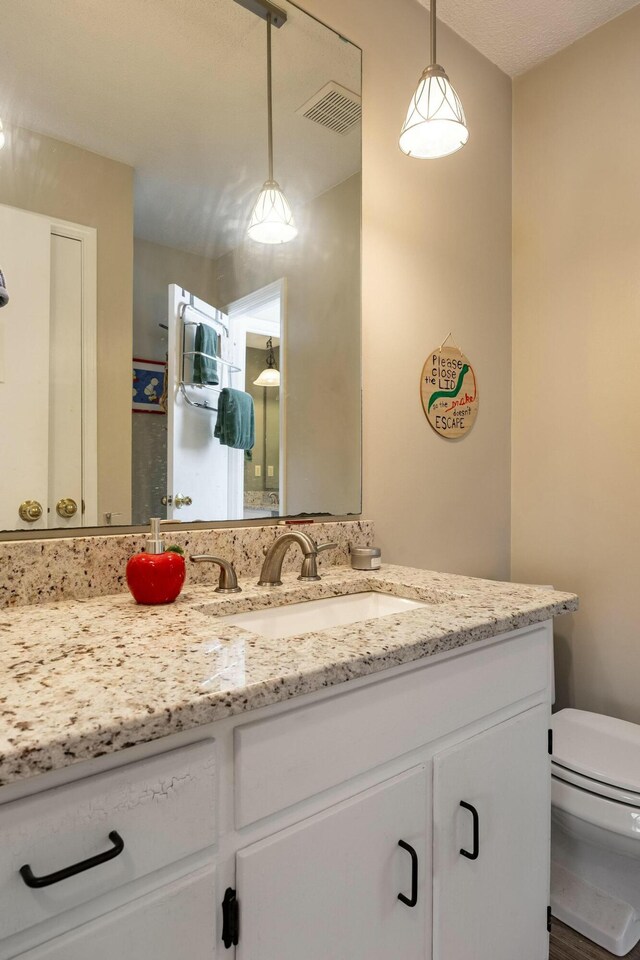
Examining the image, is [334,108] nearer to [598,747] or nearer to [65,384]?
[65,384]

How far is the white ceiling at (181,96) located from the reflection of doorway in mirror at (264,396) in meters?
0.17

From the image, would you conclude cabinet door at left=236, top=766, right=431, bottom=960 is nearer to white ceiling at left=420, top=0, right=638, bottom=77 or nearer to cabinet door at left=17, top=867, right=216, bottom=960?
cabinet door at left=17, top=867, right=216, bottom=960

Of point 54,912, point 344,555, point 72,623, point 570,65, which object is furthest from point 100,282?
point 570,65

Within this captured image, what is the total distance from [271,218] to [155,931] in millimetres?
1513

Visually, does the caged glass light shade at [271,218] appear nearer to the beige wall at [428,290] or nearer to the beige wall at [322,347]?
the beige wall at [322,347]

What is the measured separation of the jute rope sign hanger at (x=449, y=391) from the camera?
1.94m

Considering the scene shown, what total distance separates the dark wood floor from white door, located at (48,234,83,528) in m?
1.63

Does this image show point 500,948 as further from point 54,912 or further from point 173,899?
point 54,912

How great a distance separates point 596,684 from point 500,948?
41.3 inches

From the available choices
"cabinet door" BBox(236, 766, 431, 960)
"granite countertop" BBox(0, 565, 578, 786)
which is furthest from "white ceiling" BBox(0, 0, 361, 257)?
"cabinet door" BBox(236, 766, 431, 960)

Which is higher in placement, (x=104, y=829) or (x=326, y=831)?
(x=104, y=829)

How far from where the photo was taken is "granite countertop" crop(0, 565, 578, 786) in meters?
0.59

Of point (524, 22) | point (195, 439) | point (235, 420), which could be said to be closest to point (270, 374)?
point (235, 420)

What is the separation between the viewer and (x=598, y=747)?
5.17 ft
